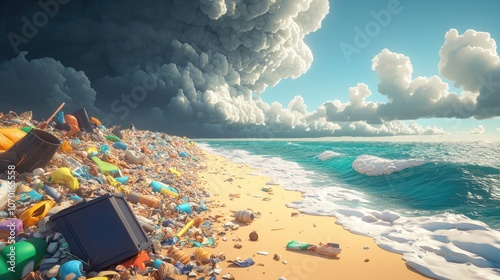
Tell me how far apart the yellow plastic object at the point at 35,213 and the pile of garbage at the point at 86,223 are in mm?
12

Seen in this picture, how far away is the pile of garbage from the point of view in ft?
10.8

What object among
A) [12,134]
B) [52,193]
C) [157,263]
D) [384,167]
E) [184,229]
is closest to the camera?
[157,263]

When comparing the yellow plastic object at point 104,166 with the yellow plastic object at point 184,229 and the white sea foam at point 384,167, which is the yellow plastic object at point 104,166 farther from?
the white sea foam at point 384,167

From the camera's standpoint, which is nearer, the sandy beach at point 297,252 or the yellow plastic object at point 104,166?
the sandy beach at point 297,252

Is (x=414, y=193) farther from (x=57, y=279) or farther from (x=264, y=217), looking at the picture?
(x=57, y=279)

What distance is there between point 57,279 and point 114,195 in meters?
1.20

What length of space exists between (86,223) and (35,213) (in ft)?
3.70

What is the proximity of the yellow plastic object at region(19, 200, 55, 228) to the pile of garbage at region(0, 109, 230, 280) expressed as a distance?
1 cm

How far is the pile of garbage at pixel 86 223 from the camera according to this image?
10.8ft

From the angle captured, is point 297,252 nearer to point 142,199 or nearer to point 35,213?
point 142,199

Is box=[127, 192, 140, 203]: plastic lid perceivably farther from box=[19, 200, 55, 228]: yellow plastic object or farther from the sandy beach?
the sandy beach

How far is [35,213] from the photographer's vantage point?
12.8 feet

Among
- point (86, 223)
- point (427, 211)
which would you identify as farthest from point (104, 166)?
point (427, 211)

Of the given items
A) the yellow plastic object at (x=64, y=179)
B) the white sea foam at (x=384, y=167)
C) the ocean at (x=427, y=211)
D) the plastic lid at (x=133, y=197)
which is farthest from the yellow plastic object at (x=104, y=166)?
the white sea foam at (x=384, y=167)
